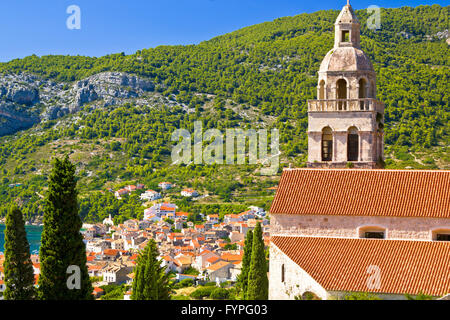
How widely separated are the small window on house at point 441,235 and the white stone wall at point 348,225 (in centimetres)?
17

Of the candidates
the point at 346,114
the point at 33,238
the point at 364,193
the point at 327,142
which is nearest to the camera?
the point at 364,193

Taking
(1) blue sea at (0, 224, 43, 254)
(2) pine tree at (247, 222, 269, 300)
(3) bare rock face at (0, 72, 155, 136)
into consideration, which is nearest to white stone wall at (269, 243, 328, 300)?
(2) pine tree at (247, 222, 269, 300)

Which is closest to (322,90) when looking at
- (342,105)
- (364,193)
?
(342,105)

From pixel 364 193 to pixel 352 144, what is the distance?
4.37m

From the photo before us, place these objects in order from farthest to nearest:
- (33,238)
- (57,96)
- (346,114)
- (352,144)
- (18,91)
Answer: (57,96) → (18,91) → (33,238) → (352,144) → (346,114)

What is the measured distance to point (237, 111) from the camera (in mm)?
153750

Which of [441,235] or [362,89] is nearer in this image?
[441,235]

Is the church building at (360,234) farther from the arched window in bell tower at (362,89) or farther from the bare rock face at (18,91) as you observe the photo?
the bare rock face at (18,91)

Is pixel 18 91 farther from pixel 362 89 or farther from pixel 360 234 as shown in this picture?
pixel 360 234

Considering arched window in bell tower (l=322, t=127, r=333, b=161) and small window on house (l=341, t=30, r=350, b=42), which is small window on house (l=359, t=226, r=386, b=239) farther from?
small window on house (l=341, t=30, r=350, b=42)

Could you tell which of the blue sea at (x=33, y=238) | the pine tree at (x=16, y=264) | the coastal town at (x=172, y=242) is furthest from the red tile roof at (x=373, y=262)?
the blue sea at (x=33, y=238)
